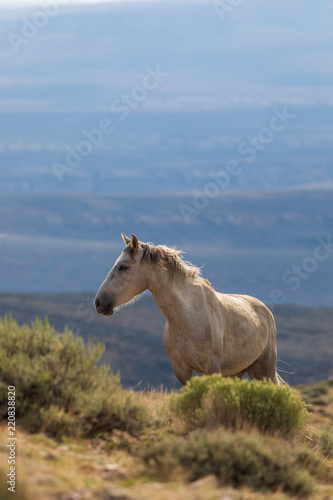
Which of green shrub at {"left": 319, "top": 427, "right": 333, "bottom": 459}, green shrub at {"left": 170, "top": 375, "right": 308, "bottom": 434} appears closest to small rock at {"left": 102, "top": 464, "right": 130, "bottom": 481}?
green shrub at {"left": 170, "top": 375, "right": 308, "bottom": 434}

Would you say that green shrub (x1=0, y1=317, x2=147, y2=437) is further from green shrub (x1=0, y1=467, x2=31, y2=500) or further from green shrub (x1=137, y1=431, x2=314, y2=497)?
green shrub (x1=0, y1=467, x2=31, y2=500)

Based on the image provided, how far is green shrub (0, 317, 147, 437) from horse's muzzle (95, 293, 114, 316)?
1.53 ft

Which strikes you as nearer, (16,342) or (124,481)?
(124,481)

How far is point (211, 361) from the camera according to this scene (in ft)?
31.7

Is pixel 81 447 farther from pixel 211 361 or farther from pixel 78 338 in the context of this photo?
pixel 211 361

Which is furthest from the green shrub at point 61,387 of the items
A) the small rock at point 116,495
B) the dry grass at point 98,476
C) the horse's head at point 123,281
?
the small rock at point 116,495

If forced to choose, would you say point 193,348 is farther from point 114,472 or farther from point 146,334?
point 146,334

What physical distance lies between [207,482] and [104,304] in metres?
3.55

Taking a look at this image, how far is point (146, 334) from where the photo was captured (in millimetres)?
140625

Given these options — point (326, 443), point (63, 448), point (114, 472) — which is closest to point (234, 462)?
point (114, 472)

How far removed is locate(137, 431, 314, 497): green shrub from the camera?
22.1 ft

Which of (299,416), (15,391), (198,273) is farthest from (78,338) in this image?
(299,416)

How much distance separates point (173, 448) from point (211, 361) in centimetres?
270

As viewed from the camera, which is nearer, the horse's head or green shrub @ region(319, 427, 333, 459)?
the horse's head
